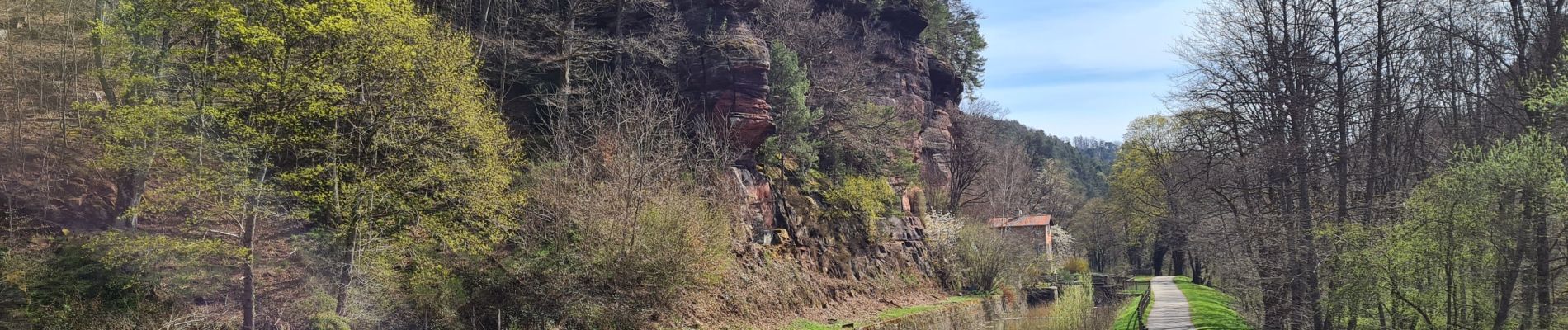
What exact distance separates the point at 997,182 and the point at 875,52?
798 inches

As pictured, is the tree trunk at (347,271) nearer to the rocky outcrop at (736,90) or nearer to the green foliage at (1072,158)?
the rocky outcrop at (736,90)

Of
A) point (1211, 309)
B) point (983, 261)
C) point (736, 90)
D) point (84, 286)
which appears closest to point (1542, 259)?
point (1211, 309)

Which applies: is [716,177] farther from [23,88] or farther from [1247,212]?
[23,88]

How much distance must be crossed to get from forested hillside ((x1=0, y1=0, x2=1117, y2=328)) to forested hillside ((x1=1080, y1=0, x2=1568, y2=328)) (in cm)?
1299

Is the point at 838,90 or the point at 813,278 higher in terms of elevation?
the point at 838,90

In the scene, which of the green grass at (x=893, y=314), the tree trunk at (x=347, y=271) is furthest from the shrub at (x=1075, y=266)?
the tree trunk at (x=347, y=271)

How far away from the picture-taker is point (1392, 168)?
17.2 meters

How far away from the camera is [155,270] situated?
49.4 feet

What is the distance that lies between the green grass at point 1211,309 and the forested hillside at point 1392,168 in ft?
5.40

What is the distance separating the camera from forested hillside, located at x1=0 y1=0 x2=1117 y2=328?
48.8 ft

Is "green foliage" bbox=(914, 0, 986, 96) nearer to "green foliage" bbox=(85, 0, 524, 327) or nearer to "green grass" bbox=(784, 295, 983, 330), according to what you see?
"green grass" bbox=(784, 295, 983, 330)

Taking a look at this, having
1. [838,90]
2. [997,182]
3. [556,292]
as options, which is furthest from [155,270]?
[997,182]

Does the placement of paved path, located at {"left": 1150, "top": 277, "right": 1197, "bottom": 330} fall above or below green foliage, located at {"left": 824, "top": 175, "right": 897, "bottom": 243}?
below

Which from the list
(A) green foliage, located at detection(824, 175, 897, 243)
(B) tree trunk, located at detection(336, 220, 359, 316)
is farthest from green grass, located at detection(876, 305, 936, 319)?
(B) tree trunk, located at detection(336, 220, 359, 316)
